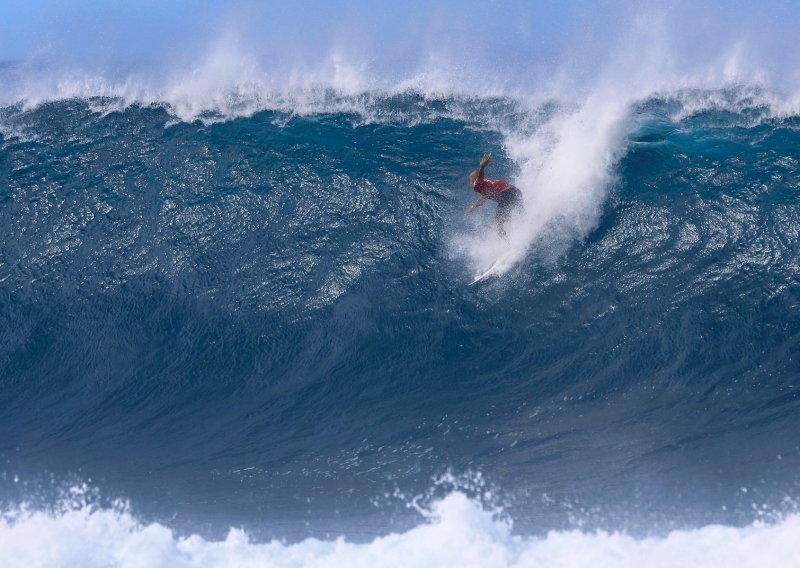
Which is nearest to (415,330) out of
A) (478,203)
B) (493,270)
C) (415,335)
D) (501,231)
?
(415,335)

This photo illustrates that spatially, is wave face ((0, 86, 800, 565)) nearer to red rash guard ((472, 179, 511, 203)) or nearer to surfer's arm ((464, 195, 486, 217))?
surfer's arm ((464, 195, 486, 217))

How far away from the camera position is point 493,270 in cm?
1039

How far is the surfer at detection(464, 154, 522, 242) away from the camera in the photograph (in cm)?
1008

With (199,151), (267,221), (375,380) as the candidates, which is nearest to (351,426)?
(375,380)

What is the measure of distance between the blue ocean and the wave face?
41 millimetres

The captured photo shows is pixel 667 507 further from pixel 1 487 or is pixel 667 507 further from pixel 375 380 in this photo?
pixel 1 487

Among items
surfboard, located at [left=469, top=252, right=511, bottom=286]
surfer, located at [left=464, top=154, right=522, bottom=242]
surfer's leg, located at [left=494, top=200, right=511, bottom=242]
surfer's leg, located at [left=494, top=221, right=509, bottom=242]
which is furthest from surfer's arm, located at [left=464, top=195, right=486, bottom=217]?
surfboard, located at [left=469, top=252, right=511, bottom=286]

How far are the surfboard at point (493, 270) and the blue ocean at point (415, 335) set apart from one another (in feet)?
0.33

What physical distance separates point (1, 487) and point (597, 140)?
38.2 feet

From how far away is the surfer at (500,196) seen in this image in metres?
10.1

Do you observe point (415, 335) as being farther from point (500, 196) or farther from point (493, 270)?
point (500, 196)

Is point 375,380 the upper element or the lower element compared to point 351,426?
upper

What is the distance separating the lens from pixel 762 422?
9250 millimetres

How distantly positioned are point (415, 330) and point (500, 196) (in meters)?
2.62
